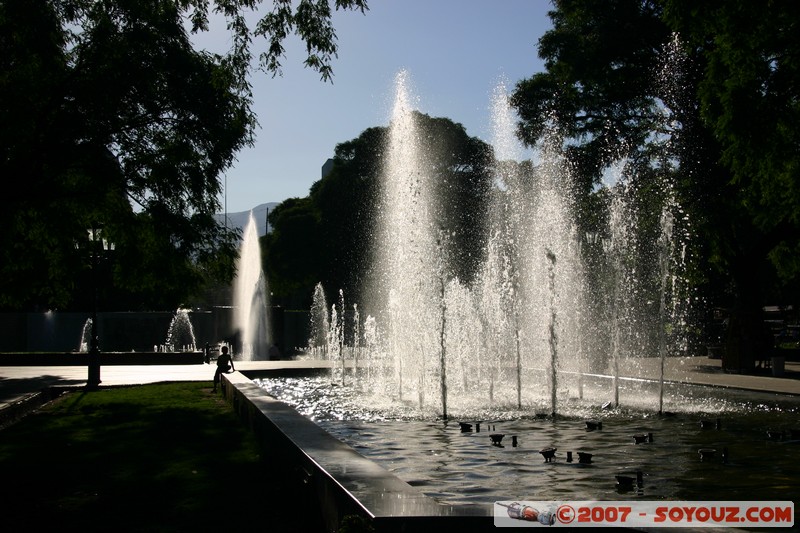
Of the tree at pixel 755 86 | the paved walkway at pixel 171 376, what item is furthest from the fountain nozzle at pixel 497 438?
the tree at pixel 755 86

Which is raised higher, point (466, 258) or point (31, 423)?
point (466, 258)

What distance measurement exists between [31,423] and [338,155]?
3959cm

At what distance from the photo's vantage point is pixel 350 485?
544cm

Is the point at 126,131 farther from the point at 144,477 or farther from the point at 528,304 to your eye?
the point at 528,304

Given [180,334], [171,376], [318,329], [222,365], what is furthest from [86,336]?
[222,365]

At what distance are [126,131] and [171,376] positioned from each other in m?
6.67

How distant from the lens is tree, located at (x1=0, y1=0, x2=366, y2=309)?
57.2ft

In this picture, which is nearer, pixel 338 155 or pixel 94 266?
pixel 94 266

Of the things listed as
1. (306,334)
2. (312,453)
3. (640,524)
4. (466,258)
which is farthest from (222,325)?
(640,524)

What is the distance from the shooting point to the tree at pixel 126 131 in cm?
1742

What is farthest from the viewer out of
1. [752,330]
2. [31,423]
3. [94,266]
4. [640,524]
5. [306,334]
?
[306,334]

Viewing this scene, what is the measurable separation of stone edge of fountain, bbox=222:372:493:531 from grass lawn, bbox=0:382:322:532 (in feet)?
0.84

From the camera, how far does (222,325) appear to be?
3734 cm

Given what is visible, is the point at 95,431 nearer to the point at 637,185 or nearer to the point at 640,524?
the point at 640,524
